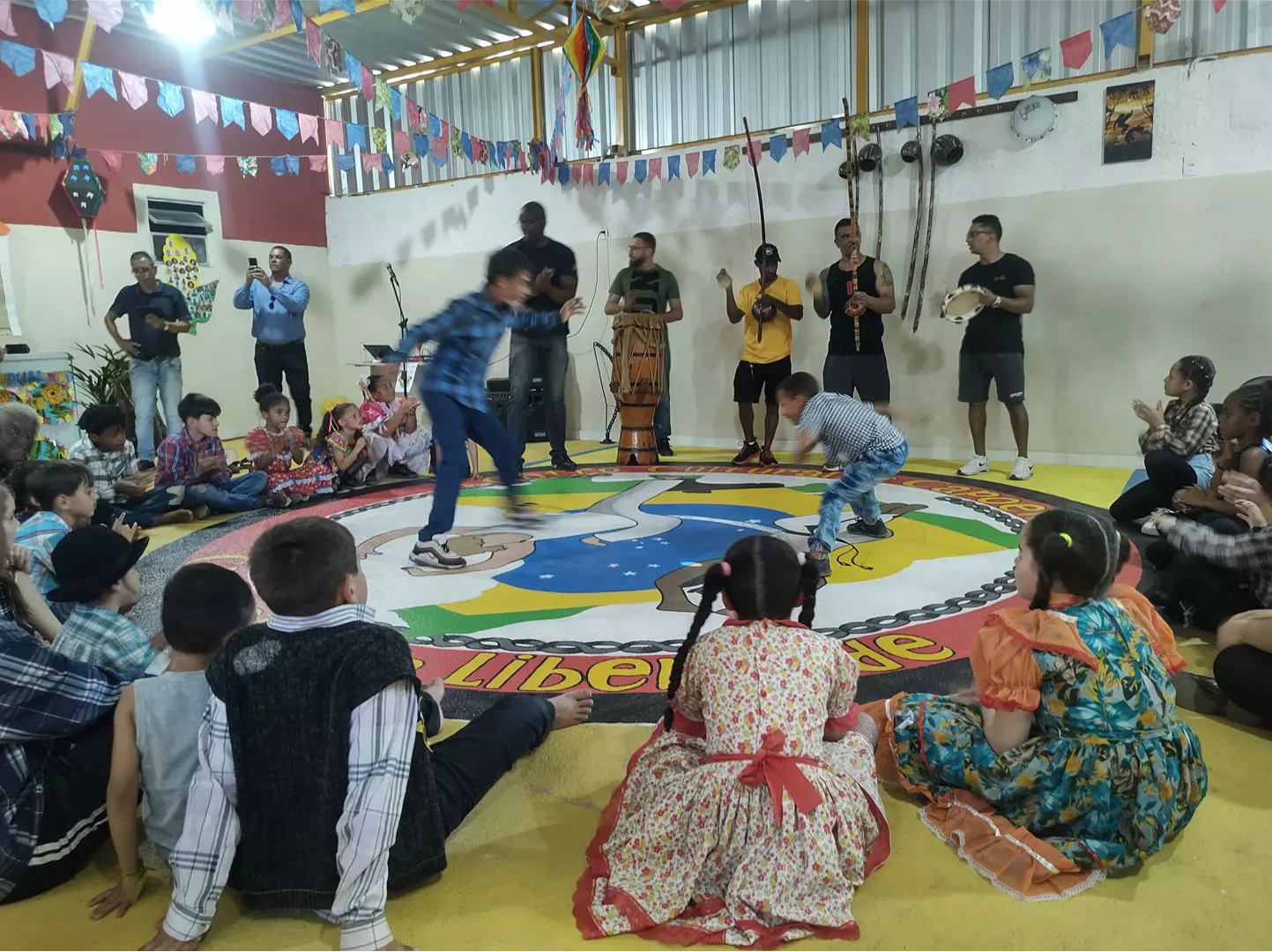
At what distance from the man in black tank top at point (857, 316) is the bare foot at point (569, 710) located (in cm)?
408

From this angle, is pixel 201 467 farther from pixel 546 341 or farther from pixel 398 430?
pixel 546 341

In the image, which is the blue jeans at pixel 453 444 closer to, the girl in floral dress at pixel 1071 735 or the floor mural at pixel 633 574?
the floor mural at pixel 633 574

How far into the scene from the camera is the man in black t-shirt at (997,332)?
17.9ft

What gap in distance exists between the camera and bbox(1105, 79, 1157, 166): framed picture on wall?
17.9ft

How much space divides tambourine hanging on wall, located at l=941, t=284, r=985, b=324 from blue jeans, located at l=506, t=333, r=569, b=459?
248 cm

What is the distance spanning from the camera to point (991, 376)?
5656 millimetres

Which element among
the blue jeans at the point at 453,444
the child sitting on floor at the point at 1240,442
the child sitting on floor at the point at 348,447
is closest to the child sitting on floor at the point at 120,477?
the child sitting on floor at the point at 348,447

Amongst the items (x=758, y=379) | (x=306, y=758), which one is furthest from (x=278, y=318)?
(x=306, y=758)

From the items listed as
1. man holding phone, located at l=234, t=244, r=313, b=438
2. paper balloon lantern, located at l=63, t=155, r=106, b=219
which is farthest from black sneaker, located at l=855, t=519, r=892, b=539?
paper balloon lantern, located at l=63, t=155, r=106, b=219

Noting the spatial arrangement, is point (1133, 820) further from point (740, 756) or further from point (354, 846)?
point (354, 846)

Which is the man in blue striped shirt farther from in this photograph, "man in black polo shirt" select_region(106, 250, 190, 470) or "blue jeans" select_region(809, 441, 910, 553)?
"man in black polo shirt" select_region(106, 250, 190, 470)

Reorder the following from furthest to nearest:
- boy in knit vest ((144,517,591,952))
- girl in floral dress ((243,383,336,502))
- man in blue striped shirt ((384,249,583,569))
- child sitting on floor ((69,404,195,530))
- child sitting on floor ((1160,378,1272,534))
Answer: girl in floral dress ((243,383,336,502)) < child sitting on floor ((69,404,195,530)) < man in blue striped shirt ((384,249,583,569)) < child sitting on floor ((1160,378,1272,534)) < boy in knit vest ((144,517,591,952))

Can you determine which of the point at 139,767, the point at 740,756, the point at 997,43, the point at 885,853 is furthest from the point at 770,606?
the point at 997,43

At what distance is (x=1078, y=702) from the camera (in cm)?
162
